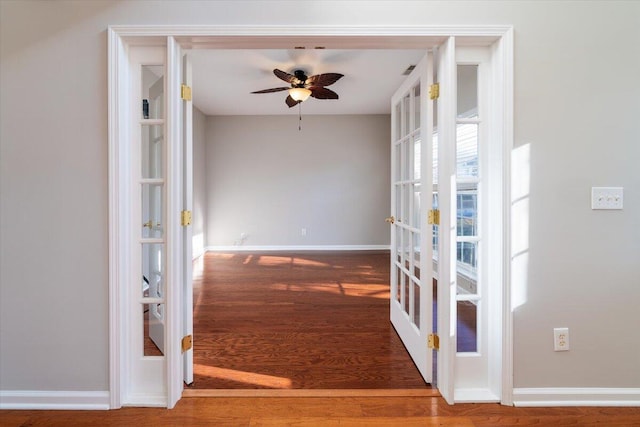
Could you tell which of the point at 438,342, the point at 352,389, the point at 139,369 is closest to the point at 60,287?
the point at 139,369

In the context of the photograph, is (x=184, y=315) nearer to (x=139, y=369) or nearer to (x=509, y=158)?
(x=139, y=369)

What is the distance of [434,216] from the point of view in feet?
5.92

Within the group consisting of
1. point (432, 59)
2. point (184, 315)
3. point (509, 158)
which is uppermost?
point (432, 59)

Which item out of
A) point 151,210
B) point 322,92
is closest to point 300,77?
point 322,92

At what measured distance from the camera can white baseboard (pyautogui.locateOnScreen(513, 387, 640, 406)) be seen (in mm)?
1733

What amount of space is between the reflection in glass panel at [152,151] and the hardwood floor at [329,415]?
1.25 meters

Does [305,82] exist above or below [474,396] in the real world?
above

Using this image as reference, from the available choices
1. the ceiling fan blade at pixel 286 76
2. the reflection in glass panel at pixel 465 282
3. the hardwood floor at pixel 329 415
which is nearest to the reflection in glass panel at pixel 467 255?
the reflection in glass panel at pixel 465 282

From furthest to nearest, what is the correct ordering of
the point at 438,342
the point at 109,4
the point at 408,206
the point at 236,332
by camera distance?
the point at 236,332, the point at 408,206, the point at 438,342, the point at 109,4

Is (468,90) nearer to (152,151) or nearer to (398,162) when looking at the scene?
(398,162)

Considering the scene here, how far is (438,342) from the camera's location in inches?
72.6

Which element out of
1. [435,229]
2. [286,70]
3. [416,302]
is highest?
[286,70]

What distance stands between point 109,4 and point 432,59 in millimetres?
1741

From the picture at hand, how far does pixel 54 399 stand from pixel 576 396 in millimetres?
2763
